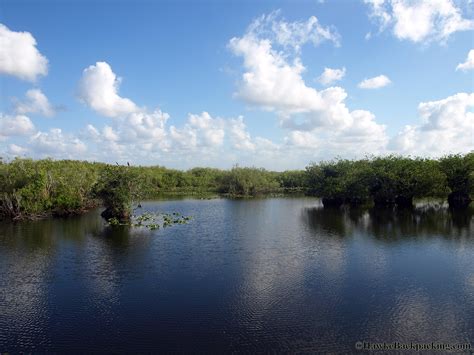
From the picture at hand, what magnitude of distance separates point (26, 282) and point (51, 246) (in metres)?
10.4

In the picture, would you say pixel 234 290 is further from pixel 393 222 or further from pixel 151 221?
pixel 393 222

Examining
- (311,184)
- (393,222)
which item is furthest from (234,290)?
(311,184)

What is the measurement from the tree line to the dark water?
10.1 meters

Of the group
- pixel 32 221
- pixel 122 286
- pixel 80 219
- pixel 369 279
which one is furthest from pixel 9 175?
pixel 369 279

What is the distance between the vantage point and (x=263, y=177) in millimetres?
106625

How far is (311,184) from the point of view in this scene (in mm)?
67625

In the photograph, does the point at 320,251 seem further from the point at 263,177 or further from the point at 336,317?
the point at 263,177

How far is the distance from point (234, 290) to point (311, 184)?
1912 inches

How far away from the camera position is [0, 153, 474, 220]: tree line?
47031 mm

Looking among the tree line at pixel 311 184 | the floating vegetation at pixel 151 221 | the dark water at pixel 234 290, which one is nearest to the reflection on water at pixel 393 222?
the dark water at pixel 234 290

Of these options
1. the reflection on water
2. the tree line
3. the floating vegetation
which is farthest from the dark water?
the tree line

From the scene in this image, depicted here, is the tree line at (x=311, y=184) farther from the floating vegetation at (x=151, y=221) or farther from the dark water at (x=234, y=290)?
the dark water at (x=234, y=290)

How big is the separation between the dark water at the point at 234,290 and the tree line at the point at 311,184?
10.1m

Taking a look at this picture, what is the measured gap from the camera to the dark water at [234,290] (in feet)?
52.0
